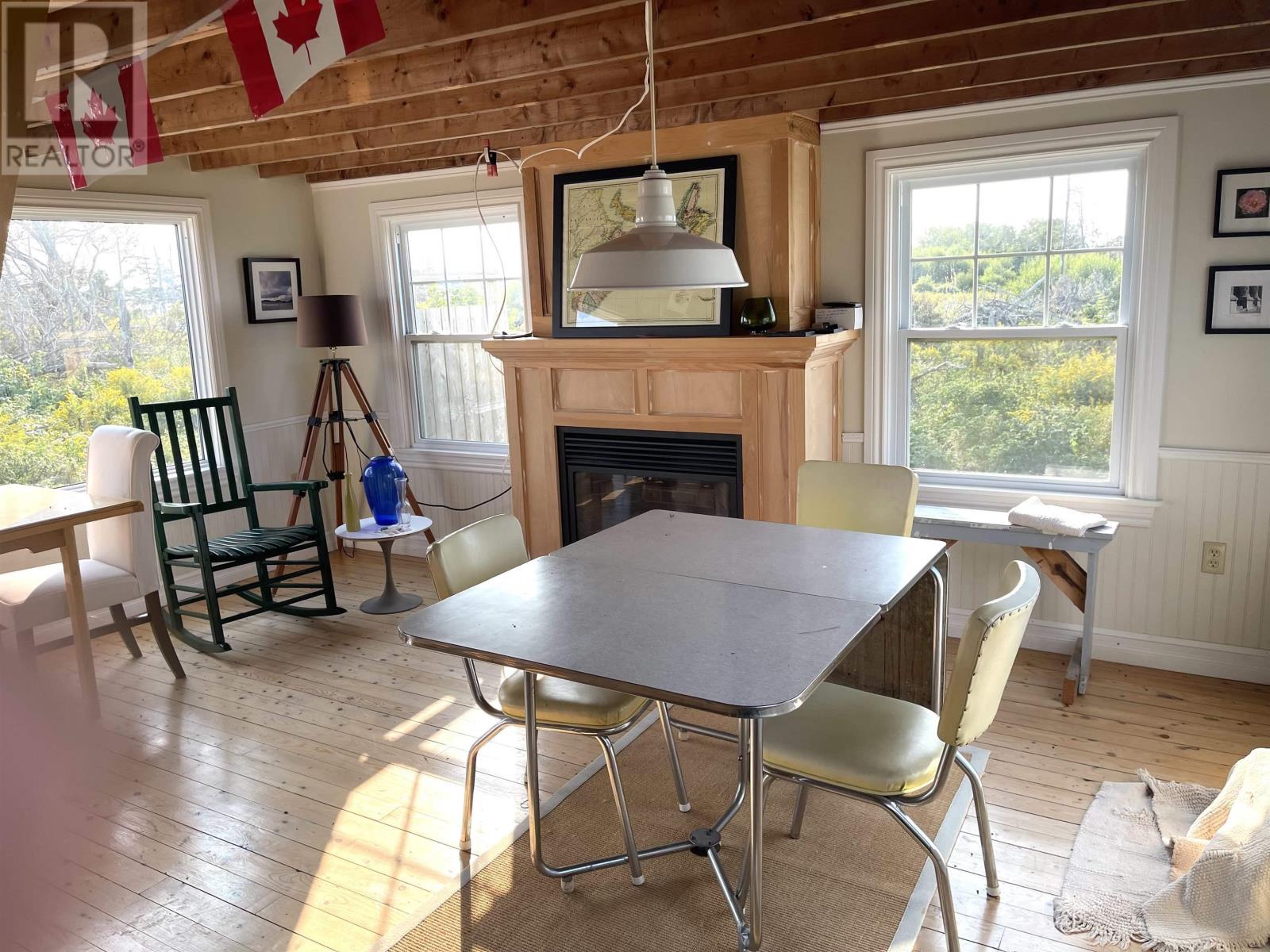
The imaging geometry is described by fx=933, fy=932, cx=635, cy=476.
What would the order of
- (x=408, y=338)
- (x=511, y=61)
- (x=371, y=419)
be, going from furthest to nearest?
(x=408, y=338), (x=371, y=419), (x=511, y=61)

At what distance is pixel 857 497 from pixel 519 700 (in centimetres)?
143

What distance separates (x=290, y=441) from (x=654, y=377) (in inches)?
98.9

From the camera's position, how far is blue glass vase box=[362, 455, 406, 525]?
14.9 feet

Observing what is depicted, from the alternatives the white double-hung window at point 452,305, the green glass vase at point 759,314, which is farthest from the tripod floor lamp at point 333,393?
the green glass vase at point 759,314

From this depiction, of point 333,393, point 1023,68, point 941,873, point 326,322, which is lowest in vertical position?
point 941,873

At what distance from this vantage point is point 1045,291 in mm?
3797

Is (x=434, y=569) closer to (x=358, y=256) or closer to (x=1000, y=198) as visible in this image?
(x=1000, y=198)

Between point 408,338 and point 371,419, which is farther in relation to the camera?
point 408,338

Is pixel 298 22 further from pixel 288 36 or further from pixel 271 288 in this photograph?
pixel 271 288

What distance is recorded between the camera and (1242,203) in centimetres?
333

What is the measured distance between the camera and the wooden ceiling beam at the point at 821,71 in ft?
9.14

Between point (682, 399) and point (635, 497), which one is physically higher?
point (682, 399)

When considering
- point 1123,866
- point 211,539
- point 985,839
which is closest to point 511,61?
point 985,839

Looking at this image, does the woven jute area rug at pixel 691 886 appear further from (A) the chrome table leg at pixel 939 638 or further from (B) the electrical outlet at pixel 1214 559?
(B) the electrical outlet at pixel 1214 559
